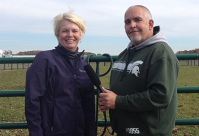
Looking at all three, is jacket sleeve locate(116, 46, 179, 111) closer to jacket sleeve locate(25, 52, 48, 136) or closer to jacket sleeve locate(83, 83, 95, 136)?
jacket sleeve locate(83, 83, 95, 136)

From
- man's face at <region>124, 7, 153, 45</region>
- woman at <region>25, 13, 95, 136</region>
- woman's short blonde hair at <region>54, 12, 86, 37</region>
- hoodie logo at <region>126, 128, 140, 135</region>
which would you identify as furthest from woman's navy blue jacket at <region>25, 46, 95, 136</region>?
man's face at <region>124, 7, 153, 45</region>

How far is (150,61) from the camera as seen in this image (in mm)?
1718

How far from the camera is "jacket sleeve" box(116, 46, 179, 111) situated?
1.62 meters

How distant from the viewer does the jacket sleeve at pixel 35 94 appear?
1762mm

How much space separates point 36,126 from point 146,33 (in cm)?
133

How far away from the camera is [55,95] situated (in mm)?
1877

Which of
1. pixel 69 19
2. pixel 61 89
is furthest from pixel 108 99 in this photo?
pixel 69 19

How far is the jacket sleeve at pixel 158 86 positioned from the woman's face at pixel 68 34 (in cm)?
80

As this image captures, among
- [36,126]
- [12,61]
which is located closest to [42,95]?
[36,126]

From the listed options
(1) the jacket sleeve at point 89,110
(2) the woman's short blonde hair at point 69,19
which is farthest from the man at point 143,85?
(2) the woman's short blonde hair at point 69,19

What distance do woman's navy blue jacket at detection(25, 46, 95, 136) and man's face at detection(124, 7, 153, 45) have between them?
0.60 meters

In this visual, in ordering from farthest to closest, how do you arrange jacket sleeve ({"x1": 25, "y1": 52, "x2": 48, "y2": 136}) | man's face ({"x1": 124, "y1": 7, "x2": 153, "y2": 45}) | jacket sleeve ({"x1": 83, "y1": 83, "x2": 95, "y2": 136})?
jacket sleeve ({"x1": 83, "y1": 83, "x2": 95, "y2": 136}) < man's face ({"x1": 124, "y1": 7, "x2": 153, "y2": 45}) < jacket sleeve ({"x1": 25, "y1": 52, "x2": 48, "y2": 136})

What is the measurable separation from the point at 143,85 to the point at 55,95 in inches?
31.3

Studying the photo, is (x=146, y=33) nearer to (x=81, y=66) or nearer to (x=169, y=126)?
(x=81, y=66)
